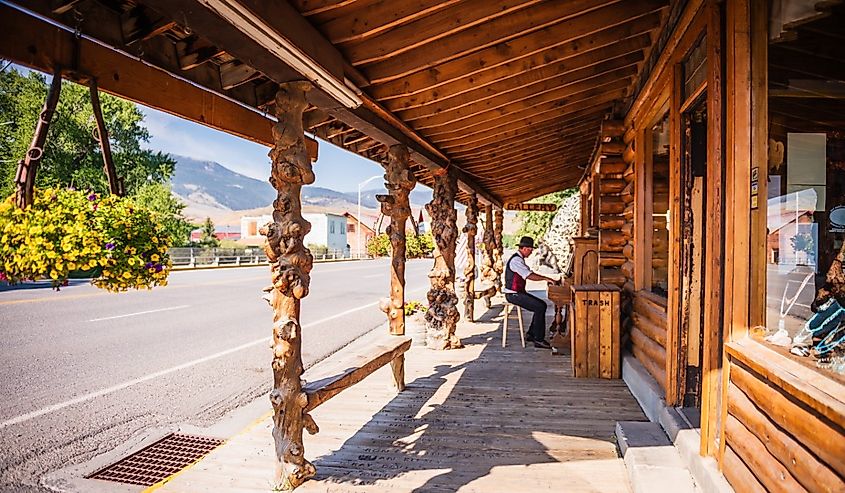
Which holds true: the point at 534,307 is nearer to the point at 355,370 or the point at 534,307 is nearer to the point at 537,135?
the point at 537,135

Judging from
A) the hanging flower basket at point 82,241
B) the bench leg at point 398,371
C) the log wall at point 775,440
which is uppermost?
the hanging flower basket at point 82,241

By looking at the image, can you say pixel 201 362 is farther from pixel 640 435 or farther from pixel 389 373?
pixel 640 435

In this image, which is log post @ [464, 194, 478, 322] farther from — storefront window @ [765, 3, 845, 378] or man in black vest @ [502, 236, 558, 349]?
storefront window @ [765, 3, 845, 378]

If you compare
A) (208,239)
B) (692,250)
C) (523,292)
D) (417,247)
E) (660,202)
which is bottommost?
(523,292)

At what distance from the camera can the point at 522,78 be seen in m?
4.98

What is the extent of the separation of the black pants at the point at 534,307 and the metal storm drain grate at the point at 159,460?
4.97 meters

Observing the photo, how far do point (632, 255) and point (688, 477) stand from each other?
374 cm

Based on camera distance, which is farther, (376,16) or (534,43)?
(534,43)

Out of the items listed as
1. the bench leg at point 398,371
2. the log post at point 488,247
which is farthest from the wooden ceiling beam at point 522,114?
the log post at point 488,247

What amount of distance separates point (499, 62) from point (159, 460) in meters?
4.09

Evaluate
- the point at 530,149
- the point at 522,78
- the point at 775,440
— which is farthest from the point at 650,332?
the point at 530,149

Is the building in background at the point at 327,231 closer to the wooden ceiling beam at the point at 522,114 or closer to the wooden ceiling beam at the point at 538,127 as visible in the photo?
the wooden ceiling beam at the point at 538,127

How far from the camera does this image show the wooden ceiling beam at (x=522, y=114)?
5938 millimetres

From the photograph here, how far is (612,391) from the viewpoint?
225 inches
